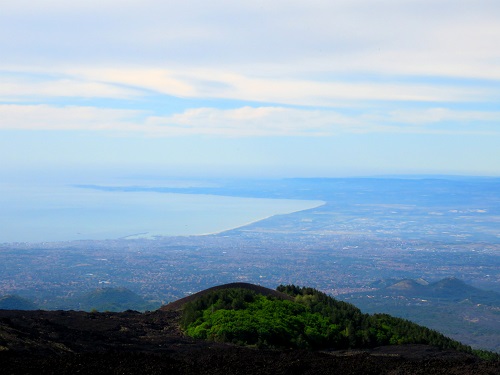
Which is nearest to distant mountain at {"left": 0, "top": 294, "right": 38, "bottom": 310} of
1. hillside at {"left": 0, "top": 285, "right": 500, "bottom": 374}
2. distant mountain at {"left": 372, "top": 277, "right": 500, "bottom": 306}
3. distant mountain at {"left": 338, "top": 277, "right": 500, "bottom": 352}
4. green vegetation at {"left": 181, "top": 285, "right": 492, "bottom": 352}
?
green vegetation at {"left": 181, "top": 285, "right": 492, "bottom": 352}

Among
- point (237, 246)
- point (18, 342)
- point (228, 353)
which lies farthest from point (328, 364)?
point (237, 246)

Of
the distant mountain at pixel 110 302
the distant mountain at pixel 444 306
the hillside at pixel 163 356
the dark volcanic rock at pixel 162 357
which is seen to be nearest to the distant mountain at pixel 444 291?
the distant mountain at pixel 444 306

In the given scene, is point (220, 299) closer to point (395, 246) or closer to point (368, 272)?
point (368, 272)

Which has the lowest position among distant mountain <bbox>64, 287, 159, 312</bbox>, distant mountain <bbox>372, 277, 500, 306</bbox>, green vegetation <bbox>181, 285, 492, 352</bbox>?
distant mountain <bbox>372, 277, 500, 306</bbox>

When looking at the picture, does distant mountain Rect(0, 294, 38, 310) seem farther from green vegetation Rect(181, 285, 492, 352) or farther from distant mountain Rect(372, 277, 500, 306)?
distant mountain Rect(372, 277, 500, 306)

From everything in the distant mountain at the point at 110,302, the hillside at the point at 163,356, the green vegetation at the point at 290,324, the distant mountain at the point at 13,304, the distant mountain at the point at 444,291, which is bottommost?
the distant mountain at the point at 444,291

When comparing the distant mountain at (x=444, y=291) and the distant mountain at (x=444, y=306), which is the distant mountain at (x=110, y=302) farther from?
the distant mountain at (x=444, y=291)
